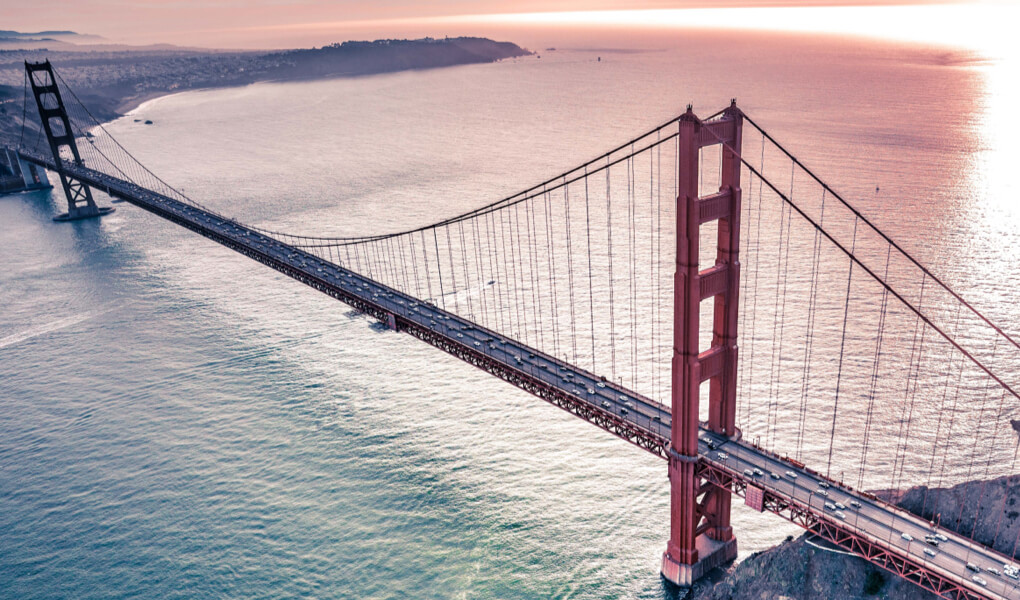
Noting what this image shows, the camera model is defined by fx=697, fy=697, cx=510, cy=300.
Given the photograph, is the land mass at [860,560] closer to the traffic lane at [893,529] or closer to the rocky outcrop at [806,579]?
the rocky outcrop at [806,579]

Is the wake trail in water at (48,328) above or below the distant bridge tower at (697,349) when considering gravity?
below

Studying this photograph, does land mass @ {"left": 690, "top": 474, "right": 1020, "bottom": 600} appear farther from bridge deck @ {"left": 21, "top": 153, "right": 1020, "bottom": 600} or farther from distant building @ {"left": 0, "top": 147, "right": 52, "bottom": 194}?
distant building @ {"left": 0, "top": 147, "right": 52, "bottom": 194}

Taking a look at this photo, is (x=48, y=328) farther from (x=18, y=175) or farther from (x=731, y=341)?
(x=18, y=175)

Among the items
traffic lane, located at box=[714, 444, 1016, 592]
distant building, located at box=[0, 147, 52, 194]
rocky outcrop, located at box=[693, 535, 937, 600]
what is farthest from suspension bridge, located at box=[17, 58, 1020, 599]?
distant building, located at box=[0, 147, 52, 194]

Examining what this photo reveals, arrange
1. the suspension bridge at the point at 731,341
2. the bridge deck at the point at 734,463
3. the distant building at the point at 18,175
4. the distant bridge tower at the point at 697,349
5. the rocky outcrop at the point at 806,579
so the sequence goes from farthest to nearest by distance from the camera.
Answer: the distant building at the point at 18,175 < the suspension bridge at the point at 731,341 < the rocky outcrop at the point at 806,579 < the distant bridge tower at the point at 697,349 < the bridge deck at the point at 734,463

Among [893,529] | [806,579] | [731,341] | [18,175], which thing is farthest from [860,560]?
[18,175]

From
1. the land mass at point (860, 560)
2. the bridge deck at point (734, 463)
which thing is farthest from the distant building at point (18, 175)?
the land mass at point (860, 560)

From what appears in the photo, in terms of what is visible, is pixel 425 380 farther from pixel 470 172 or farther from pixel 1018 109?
pixel 1018 109
